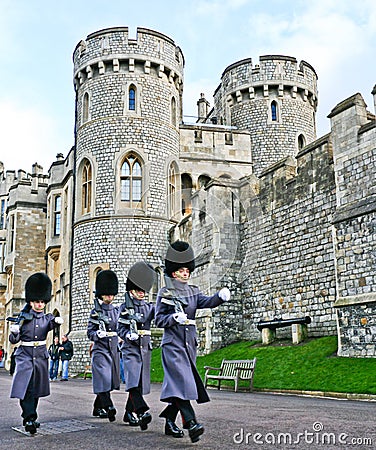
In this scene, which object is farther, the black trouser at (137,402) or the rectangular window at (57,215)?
the rectangular window at (57,215)

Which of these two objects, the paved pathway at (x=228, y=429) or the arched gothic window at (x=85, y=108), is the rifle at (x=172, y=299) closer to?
the paved pathway at (x=228, y=429)

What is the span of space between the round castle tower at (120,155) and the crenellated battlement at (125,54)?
0.14 ft

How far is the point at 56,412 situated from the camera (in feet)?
29.5

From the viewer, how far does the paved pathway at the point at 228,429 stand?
5750mm

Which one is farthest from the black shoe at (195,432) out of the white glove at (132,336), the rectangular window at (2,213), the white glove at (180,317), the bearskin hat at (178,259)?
the rectangular window at (2,213)

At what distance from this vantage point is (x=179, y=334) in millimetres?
6562

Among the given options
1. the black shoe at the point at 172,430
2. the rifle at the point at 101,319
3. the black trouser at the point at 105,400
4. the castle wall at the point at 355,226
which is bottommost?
the black shoe at the point at 172,430

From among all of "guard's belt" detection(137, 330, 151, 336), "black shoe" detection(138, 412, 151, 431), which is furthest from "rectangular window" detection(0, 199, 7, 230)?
"black shoe" detection(138, 412, 151, 431)

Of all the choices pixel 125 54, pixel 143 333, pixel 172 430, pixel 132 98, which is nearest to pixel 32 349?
pixel 143 333

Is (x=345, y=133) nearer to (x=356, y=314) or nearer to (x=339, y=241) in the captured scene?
(x=339, y=241)

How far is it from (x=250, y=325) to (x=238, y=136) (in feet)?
40.5

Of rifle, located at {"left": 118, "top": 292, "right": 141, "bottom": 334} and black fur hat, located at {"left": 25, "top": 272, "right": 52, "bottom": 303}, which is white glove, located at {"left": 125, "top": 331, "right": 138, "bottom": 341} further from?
black fur hat, located at {"left": 25, "top": 272, "right": 52, "bottom": 303}

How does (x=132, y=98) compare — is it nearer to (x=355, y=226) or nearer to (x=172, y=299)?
(x=355, y=226)

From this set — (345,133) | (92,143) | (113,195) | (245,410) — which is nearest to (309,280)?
(345,133)
